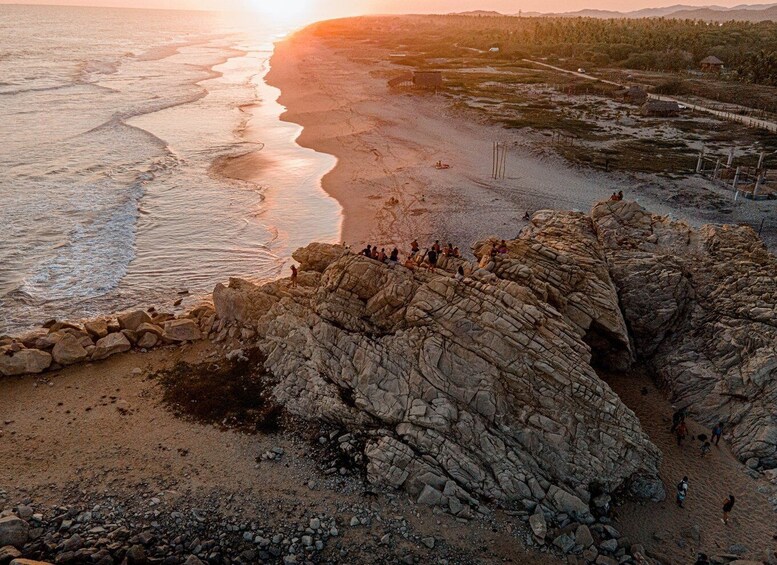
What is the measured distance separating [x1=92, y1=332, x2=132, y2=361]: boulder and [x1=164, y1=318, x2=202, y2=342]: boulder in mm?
1671

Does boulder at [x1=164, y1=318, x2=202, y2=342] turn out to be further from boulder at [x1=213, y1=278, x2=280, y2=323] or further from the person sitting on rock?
the person sitting on rock

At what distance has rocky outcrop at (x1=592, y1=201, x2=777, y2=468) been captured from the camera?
20281mm

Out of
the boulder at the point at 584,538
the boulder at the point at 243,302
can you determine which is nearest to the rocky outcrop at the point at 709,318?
the boulder at the point at 584,538

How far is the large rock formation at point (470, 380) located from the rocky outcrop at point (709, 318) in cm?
249

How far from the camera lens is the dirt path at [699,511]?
1644 centimetres

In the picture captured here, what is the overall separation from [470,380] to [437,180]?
32.0m

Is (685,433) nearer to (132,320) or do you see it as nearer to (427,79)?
(132,320)

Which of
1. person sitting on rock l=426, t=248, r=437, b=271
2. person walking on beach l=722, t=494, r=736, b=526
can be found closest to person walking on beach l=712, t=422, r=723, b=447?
person walking on beach l=722, t=494, r=736, b=526

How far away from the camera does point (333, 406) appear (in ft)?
62.3

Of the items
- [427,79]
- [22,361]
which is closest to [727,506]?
[22,361]

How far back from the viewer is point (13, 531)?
14.8 metres

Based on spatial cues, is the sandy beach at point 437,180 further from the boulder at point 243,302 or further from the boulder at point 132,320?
the boulder at point 132,320

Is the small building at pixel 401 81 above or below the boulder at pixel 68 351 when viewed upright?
above

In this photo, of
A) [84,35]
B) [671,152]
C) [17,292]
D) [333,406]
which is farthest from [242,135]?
[84,35]
